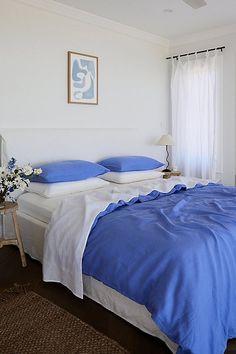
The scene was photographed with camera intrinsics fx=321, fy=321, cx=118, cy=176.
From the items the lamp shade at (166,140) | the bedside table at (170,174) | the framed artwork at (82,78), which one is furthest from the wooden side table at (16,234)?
the lamp shade at (166,140)

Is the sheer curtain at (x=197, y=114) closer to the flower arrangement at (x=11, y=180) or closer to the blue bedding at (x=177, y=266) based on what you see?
the blue bedding at (x=177, y=266)

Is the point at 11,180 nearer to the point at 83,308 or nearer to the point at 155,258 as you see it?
the point at 83,308

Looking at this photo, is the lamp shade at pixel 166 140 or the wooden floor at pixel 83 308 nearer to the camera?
the wooden floor at pixel 83 308

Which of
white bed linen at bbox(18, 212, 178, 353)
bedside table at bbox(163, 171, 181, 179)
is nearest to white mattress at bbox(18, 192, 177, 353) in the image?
white bed linen at bbox(18, 212, 178, 353)

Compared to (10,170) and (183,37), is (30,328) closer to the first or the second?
(10,170)

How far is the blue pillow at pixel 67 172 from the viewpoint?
3064 millimetres

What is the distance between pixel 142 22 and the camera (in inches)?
161

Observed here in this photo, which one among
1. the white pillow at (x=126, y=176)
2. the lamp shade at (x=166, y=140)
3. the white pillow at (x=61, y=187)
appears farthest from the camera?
the lamp shade at (x=166, y=140)

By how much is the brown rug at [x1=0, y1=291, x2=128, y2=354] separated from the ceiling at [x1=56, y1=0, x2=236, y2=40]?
3025 mm

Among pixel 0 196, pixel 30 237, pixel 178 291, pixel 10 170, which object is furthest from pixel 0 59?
pixel 178 291

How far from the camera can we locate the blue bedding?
1577mm

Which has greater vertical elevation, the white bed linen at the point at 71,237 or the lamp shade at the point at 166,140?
the lamp shade at the point at 166,140

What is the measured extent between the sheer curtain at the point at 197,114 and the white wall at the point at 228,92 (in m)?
0.07

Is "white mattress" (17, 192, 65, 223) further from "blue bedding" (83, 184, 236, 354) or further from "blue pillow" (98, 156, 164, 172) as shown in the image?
"blue pillow" (98, 156, 164, 172)
